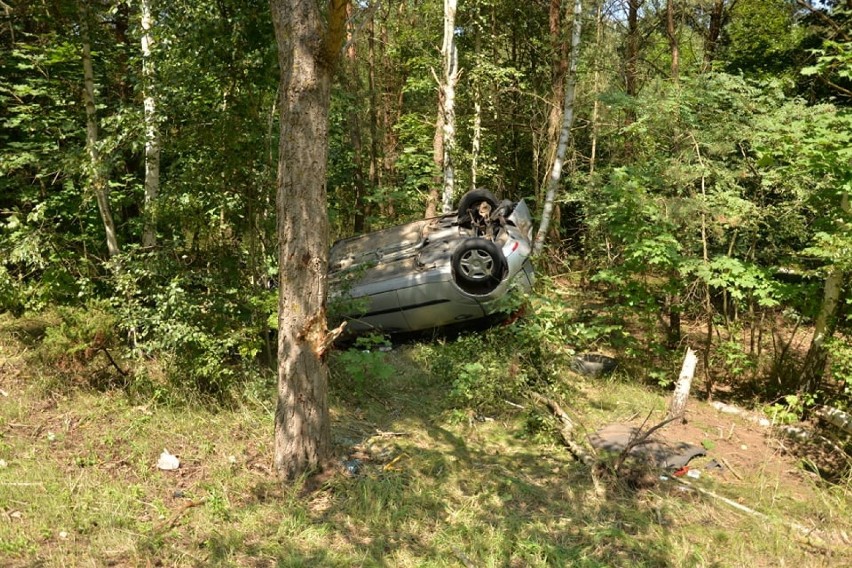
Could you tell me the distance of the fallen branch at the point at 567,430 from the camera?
592 centimetres

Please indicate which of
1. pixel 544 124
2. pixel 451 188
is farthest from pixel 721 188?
pixel 544 124

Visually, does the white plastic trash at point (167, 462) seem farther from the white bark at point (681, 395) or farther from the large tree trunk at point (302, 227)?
the white bark at point (681, 395)

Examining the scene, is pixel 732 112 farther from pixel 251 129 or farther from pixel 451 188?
pixel 251 129

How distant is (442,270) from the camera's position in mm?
8359

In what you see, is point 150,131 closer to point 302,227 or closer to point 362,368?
point 302,227

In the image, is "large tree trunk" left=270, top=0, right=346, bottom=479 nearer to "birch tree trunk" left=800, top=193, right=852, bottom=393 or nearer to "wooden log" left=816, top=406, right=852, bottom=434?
"wooden log" left=816, top=406, right=852, bottom=434

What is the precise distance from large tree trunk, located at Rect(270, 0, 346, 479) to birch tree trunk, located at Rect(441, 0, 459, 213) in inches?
257

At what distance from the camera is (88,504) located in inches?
177

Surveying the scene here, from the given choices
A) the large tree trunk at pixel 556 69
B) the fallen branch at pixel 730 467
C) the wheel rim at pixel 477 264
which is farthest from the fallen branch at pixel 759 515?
the large tree trunk at pixel 556 69

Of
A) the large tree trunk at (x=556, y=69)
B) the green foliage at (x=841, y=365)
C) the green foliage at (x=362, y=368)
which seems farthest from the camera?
the large tree trunk at (x=556, y=69)

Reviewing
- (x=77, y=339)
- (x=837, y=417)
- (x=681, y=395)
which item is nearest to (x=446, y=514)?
(x=681, y=395)

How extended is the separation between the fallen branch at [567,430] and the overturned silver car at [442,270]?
4.68 feet

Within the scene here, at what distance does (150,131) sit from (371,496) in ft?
15.3

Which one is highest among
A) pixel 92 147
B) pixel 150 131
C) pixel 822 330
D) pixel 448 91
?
pixel 448 91
